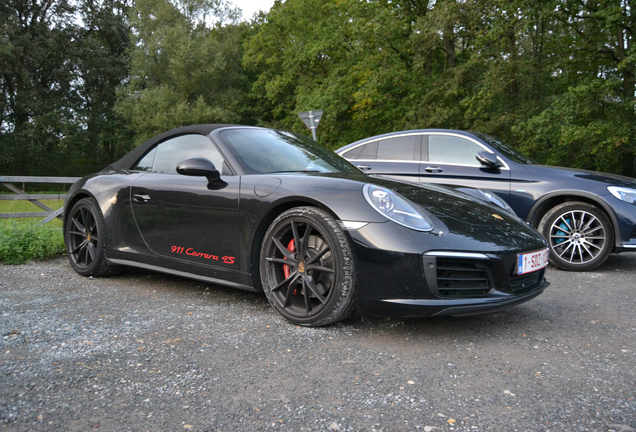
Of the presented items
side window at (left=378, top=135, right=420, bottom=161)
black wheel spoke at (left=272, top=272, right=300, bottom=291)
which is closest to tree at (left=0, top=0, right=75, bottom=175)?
side window at (left=378, top=135, right=420, bottom=161)

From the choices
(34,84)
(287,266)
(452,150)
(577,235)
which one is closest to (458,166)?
(452,150)

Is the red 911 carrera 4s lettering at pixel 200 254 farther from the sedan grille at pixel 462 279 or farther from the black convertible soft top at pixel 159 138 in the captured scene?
the sedan grille at pixel 462 279

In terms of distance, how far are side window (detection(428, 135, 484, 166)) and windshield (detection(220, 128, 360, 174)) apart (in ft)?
8.62

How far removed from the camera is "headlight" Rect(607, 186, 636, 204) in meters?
5.61

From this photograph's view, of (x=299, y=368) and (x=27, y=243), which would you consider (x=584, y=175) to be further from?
(x=27, y=243)

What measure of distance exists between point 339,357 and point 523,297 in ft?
3.93

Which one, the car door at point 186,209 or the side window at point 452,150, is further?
the side window at point 452,150

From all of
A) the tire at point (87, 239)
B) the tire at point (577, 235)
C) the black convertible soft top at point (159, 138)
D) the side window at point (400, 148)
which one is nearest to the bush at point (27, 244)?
the tire at point (87, 239)

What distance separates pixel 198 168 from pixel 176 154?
838 millimetres

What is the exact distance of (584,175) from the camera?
5.98 meters

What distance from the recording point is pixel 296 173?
12.6 ft

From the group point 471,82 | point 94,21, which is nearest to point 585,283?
point 471,82

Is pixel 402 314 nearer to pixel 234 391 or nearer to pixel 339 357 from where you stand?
pixel 339 357

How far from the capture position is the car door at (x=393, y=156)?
7.16 metres
